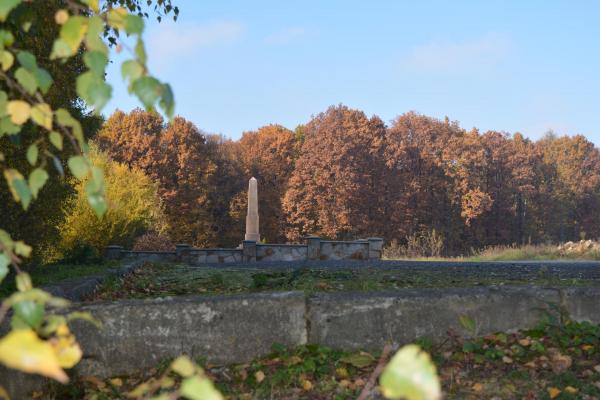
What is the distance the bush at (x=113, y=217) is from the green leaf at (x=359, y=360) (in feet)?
38.5

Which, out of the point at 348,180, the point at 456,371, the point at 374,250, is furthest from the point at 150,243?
the point at 456,371

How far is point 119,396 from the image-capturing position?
12.5 ft

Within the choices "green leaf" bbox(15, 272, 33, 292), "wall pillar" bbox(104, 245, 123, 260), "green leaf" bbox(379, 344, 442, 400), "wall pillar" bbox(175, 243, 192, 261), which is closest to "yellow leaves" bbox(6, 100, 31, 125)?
"green leaf" bbox(15, 272, 33, 292)

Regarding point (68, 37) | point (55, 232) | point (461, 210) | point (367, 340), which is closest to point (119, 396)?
point (367, 340)

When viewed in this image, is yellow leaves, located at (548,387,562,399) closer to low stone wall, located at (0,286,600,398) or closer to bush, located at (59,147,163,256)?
low stone wall, located at (0,286,600,398)

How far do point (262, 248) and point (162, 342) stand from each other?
50.7ft

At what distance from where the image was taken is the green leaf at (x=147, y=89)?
157 centimetres

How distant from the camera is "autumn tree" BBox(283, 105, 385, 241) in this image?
1282 inches

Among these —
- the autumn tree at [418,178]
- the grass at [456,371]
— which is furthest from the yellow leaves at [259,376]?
the autumn tree at [418,178]

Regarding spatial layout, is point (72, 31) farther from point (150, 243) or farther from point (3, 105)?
point (150, 243)

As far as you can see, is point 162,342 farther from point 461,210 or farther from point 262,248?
point 461,210

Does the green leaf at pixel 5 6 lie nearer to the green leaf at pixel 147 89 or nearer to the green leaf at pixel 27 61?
the green leaf at pixel 27 61

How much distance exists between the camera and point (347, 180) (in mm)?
32812

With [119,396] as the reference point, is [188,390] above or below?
above
